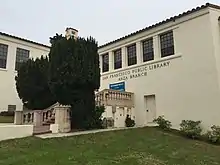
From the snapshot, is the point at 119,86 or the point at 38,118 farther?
the point at 119,86

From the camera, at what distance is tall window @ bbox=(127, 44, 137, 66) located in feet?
76.7

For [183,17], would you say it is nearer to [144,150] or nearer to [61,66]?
[61,66]

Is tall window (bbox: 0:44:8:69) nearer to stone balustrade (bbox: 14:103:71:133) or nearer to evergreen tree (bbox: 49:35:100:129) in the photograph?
stone balustrade (bbox: 14:103:71:133)

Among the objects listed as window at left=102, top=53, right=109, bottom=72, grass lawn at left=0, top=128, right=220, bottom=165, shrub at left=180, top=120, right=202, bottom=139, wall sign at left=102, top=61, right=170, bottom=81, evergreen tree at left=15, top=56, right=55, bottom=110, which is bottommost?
grass lawn at left=0, top=128, right=220, bottom=165

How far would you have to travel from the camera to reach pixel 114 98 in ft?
66.2

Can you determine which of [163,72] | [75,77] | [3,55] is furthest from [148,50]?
[3,55]

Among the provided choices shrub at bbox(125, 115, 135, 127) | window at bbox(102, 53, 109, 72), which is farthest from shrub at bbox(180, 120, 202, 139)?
window at bbox(102, 53, 109, 72)

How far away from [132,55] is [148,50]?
5.76 ft

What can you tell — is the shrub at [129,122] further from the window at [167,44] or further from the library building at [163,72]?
the window at [167,44]

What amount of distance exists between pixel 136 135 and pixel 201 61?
24.6 feet

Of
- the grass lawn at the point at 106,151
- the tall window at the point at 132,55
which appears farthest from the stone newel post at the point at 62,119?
the tall window at the point at 132,55

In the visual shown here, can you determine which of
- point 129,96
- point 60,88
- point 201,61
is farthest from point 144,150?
point 129,96

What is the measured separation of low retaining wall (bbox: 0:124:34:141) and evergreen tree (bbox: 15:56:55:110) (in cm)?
635

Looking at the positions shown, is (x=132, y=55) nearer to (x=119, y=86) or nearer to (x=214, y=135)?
(x=119, y=86)
